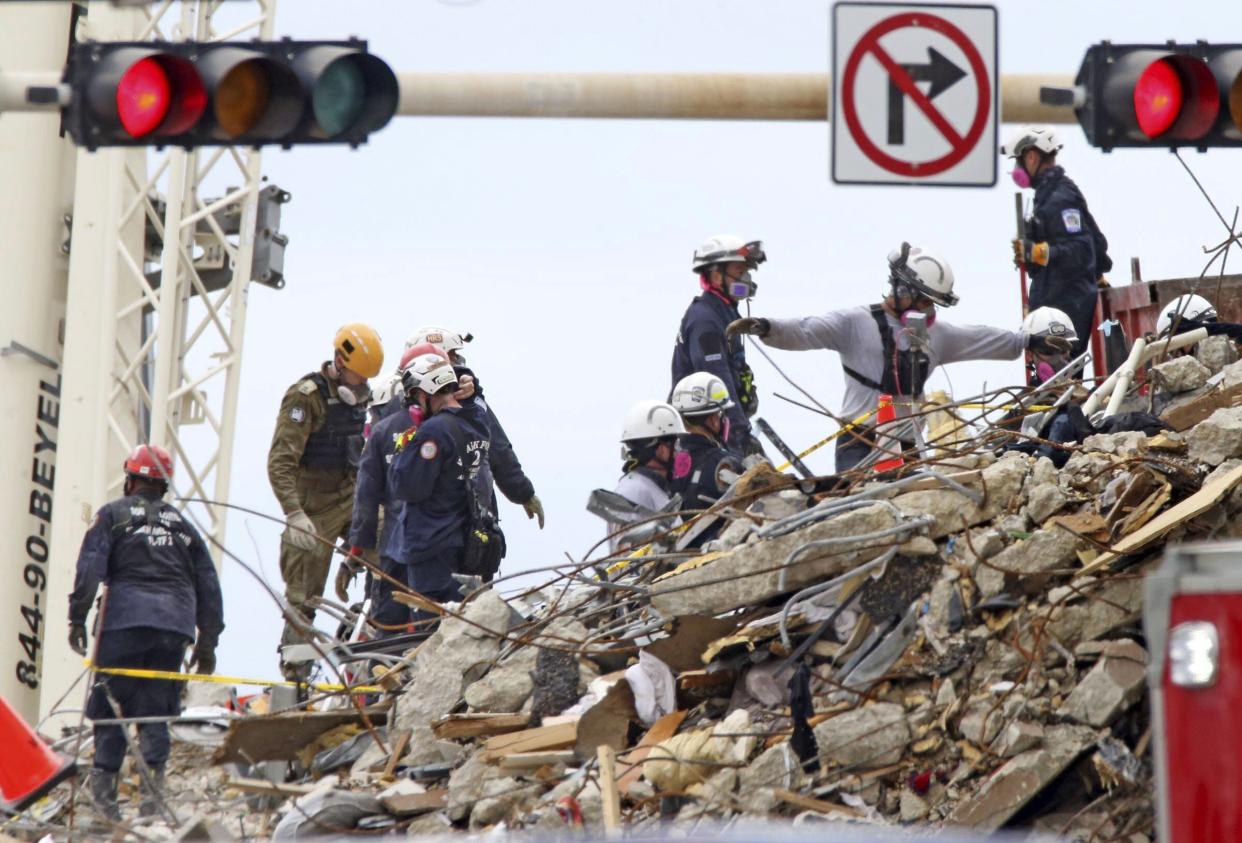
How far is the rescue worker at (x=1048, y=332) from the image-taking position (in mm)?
13148

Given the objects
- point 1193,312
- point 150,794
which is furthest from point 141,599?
point 1193,312

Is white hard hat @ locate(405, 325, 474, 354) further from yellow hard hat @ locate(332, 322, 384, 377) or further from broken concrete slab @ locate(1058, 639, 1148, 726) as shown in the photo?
broken concrete slab @ locate(1058, 639, 1148, 726)

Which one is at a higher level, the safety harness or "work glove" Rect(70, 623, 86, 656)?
the safety harness

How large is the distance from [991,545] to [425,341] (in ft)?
18.1

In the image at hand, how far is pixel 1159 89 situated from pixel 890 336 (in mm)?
4364

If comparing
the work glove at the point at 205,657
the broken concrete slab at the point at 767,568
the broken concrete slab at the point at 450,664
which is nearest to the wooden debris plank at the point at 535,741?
the broken concrete slab at the point at 450,664

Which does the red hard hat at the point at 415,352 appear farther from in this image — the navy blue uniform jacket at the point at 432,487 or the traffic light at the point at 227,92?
the traffic light at the point at 227,92

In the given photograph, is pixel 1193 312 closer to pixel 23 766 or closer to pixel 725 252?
pixel 725 252

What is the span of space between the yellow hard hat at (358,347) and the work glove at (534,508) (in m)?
2.11

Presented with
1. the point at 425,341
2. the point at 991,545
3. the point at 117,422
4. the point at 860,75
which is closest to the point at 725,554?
the point at 991,545

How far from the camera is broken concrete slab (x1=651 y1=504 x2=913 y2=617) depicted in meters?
9.38

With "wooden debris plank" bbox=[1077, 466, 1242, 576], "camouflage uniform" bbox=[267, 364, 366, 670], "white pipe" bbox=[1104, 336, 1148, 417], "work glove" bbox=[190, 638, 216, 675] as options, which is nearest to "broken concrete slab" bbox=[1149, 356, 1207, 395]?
"white pipe" bbox=[1104, 336, 1148, 417]


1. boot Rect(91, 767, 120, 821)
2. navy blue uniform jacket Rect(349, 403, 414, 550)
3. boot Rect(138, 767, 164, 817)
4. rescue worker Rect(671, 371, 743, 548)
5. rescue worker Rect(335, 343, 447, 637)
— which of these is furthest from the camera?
rescue worker Rect(671, 371, 743, 548)

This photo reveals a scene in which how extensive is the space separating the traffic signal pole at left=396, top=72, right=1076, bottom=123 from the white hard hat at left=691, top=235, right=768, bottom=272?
5.90m
